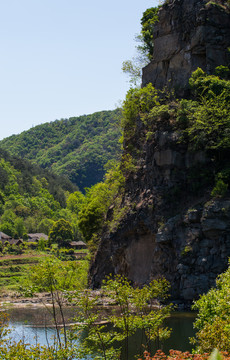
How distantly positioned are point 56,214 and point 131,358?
430ft

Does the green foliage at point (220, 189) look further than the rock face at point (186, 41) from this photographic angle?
No

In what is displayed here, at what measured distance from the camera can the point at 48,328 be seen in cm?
4138

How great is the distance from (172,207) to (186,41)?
2062 cm

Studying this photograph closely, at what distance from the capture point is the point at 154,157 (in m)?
54.6

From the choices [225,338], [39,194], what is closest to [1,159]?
[39,194]

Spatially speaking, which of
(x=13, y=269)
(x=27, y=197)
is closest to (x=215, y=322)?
(x=13, y=269)

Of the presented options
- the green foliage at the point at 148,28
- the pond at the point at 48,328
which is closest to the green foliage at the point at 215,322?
the pond at the point at 48,328

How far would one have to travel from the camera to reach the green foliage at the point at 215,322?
50.6 ft

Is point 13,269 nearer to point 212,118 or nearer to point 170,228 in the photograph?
point 170,228

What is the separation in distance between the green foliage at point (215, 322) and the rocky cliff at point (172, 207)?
21.5m

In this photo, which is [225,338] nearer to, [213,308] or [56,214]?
[213,308]

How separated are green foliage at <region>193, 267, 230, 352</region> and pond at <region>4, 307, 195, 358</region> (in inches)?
257

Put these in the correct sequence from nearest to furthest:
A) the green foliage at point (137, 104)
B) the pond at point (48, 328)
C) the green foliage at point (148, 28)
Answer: the pond at point (48, 328) < the green foliage at point (137, 104) < the green foliage at point (148, 28)

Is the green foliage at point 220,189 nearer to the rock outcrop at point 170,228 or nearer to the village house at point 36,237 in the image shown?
the rock outcrop at point 170,228
